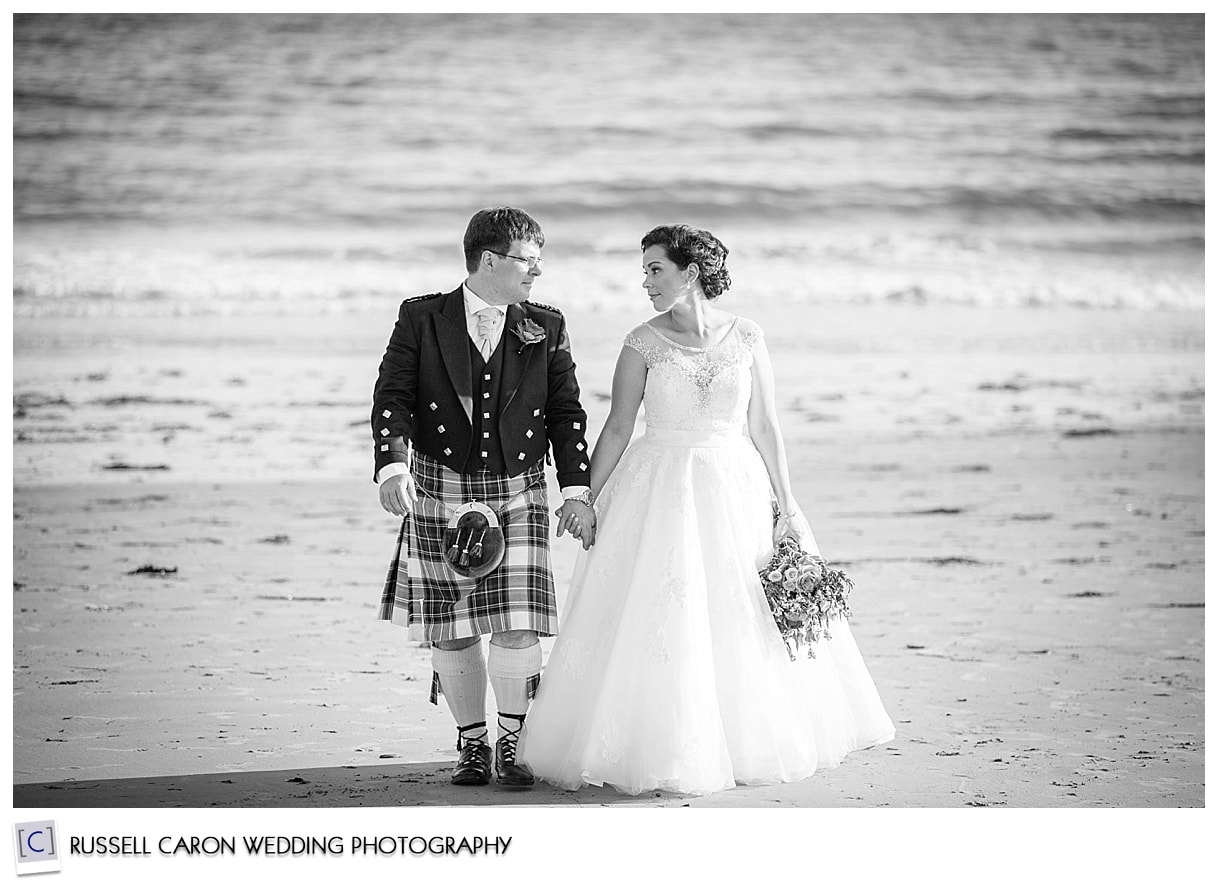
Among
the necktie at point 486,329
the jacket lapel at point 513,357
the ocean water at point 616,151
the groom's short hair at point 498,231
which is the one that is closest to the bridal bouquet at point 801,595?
the jacket lapel at point 513,357

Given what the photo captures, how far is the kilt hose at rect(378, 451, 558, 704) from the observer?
4309 millimetres

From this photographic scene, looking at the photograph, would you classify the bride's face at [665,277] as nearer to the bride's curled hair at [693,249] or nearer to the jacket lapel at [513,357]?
the bride's curled hair at [693,249]

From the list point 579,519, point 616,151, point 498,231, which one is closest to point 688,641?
point 579,519

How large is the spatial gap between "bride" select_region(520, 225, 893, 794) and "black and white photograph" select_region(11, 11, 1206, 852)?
0.05 ft

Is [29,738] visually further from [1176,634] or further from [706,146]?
[706,146]

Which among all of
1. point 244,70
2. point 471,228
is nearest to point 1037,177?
point 244,70

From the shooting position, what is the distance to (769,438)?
4531 millimetres

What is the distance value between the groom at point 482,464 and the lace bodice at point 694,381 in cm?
30

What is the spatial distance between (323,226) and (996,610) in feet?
51.9

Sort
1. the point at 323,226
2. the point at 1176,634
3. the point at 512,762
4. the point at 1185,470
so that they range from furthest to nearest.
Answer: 1. the point at 323,226
2. the point at 1185,470
3. the point at 1176,634
4. the point at 512,762

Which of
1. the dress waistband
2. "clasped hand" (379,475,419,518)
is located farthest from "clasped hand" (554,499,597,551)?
"clasped hand" (379,475,419,518)

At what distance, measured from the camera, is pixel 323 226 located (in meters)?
20.7

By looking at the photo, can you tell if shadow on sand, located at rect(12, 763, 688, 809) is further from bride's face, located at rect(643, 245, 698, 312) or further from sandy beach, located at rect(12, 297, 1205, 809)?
bride's face, located at rect(643, 245, 698, 312)

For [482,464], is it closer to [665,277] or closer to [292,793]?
[665,277]
